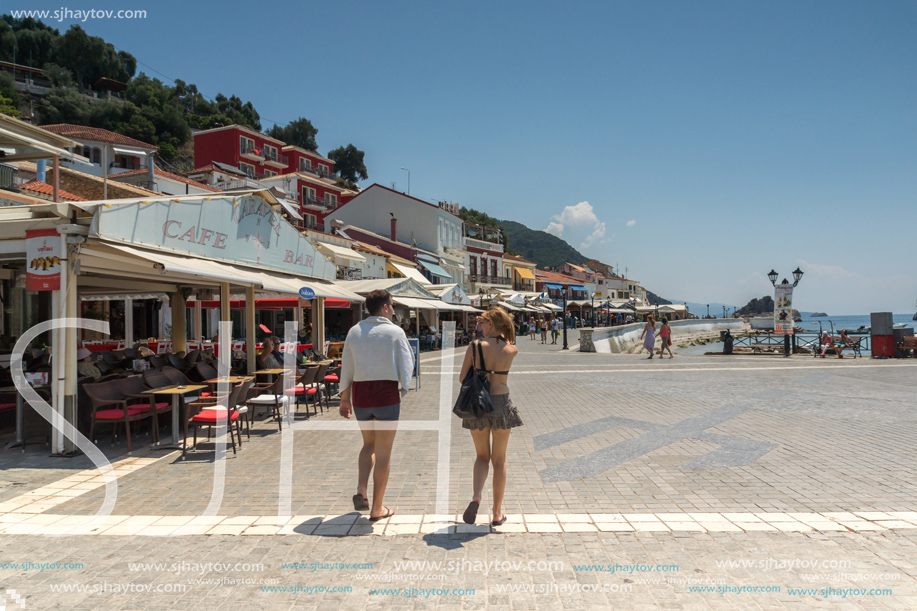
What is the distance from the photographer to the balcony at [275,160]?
2063 inches

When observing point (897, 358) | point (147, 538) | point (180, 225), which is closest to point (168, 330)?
point (180, 225)

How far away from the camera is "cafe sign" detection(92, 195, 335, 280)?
23.9ft

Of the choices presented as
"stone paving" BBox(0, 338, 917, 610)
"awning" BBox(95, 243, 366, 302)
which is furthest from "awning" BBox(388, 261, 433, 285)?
"stone paving" BBox(0, 338, 917, 610)

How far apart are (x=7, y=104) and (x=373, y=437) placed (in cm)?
5622

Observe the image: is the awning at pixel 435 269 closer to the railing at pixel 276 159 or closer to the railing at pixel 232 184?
the railing at pixel 232 184

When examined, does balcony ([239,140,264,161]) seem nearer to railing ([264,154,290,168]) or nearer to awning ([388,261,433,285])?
railing ([264,154,290,168])

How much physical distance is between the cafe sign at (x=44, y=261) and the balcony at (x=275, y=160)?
4914 centimetres

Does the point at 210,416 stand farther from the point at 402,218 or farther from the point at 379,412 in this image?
the point at 402,218

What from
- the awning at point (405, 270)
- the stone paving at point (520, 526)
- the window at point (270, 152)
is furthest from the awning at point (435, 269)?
the stone paving at point (520, 526)

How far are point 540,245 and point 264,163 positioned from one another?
5333 inches

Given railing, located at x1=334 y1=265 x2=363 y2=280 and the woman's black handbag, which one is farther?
railing, located at x1=334 y1=265 x2=363 y2=280

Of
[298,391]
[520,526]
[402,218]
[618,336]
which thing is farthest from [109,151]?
[520,526]

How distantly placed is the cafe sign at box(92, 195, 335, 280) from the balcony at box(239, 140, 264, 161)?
4077 cm

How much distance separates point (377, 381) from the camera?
4156 mm
